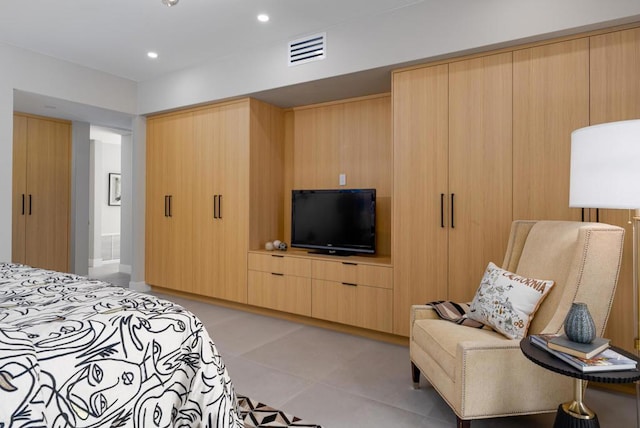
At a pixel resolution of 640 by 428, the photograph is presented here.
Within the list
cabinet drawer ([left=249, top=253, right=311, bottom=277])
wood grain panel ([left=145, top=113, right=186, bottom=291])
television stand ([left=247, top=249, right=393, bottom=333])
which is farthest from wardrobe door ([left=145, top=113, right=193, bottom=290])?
television stand ([left=247, top=249, right=393, bottom=333])

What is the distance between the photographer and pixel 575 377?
1427 millimetres

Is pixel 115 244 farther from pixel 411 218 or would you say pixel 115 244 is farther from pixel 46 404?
pixel 46 404

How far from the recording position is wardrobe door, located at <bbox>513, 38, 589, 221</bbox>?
8.59 ft

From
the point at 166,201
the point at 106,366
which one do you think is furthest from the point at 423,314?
the point at 166,201

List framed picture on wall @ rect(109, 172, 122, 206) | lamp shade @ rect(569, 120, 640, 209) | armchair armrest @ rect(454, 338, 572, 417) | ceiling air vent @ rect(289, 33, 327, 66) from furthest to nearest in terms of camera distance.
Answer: framed picture on wall @ rect(109, 172, 122, 206) → ceiling air vent @ rect(289, 33, 327, 66) → armchair armrest @ rect(454, 338, 572, 417) → lamp shade @ rect(569, 120, 640, 209)

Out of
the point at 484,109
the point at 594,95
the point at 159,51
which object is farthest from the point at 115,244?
the point at 594,95

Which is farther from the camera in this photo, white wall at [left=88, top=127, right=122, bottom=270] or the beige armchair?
white wall at [left=88, top=127, right=122, bottom=270]

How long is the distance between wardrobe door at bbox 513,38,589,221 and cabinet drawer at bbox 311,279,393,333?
1304 millimetres

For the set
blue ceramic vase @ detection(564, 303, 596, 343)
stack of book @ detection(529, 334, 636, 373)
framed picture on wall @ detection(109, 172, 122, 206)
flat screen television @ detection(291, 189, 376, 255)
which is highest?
framed picture on wall @ detection(109, 172, 122, 206)

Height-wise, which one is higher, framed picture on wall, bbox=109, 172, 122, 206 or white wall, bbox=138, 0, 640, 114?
white wall, bbox=138, 0, 640, 114

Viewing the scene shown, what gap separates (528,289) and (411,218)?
1259 mm

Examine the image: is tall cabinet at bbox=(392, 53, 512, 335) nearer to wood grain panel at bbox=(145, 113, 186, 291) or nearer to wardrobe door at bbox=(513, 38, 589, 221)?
wardrobe door at bbox=(513, 38, 589, 221)

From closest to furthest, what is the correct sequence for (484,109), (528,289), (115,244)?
1. (528,289)
2. (484,109)
3. (115,244)

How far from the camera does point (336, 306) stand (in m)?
3.62
